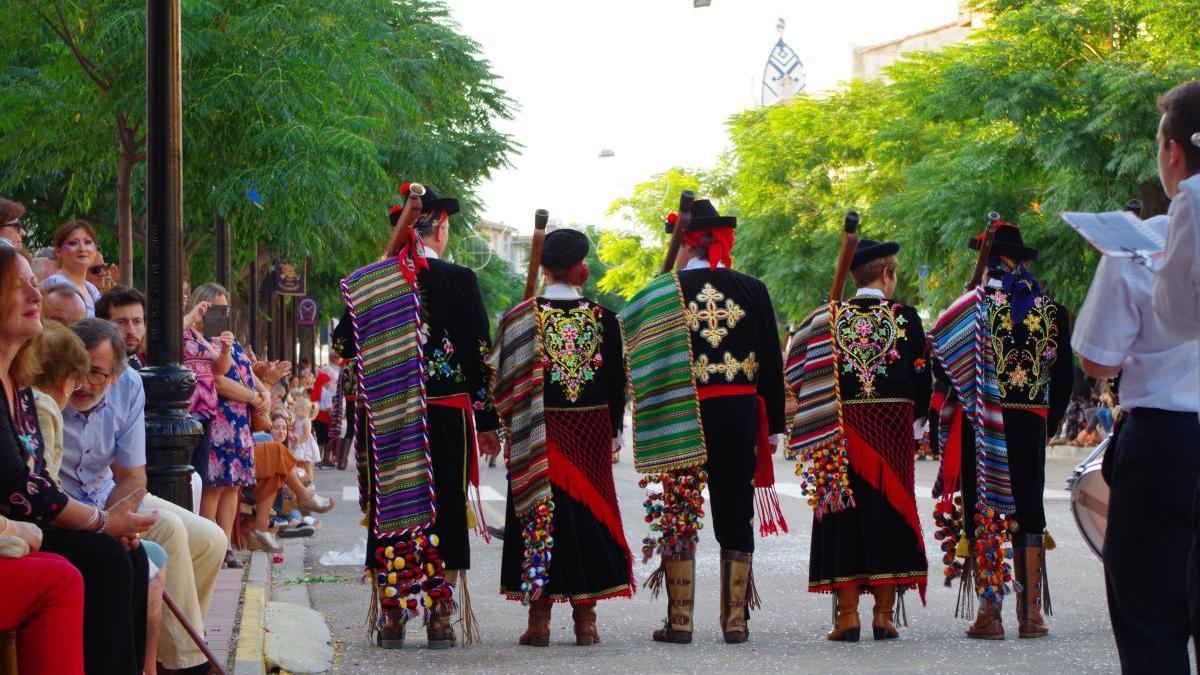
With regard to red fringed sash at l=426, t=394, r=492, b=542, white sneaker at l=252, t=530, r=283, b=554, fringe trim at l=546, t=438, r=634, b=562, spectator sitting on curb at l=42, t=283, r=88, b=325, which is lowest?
white sneaker at l=252, t=530, r=283, b=554

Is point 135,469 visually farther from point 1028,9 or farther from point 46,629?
point 1028,9

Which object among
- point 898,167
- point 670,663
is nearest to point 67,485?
point 670,663

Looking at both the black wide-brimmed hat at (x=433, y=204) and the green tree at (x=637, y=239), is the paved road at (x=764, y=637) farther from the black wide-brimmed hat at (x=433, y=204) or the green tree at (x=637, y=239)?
the green tree at (x=637, y=239)

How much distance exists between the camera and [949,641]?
849cm

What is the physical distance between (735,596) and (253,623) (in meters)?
2.33

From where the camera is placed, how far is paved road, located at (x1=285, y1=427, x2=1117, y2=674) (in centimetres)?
773

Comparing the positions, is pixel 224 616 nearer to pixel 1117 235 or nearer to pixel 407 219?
pixel 407 219

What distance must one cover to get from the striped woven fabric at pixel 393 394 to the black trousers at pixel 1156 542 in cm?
414

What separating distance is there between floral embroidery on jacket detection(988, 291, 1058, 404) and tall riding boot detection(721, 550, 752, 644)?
1.56m

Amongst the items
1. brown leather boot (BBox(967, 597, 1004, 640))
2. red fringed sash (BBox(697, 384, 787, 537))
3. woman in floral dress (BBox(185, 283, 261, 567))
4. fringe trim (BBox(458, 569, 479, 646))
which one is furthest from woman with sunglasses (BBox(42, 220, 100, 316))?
brown leather boot (BBox(967, 597, 1004, 640))

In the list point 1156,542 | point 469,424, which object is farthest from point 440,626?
point 1156,542

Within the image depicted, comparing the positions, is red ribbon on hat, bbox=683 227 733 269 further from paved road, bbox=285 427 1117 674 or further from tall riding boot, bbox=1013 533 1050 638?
tall riding boot, bbox=1013 533 1050 638

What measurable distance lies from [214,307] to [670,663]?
4.69 m

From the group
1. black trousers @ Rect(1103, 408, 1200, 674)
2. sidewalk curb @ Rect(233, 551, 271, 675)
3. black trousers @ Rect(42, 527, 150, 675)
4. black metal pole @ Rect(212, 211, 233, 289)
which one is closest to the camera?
black trousers @ Rect(1103, 408, 1200, 674)
